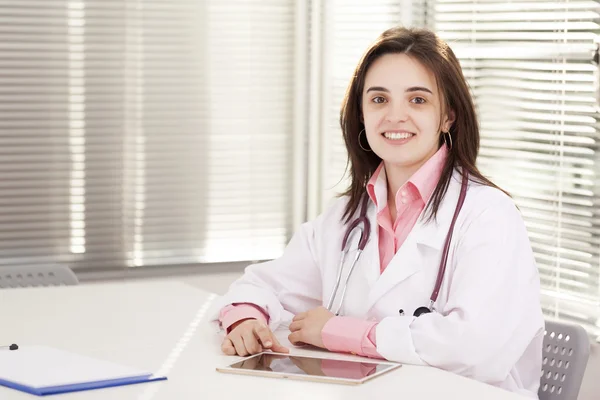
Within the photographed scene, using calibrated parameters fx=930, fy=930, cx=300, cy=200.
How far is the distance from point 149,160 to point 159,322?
162 centimetres

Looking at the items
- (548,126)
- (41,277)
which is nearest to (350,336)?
(41,277)

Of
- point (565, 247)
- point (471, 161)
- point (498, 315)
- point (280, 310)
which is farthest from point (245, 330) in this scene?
point (565, 247)

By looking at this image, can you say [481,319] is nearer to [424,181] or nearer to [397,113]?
[424,181]

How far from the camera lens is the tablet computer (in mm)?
1646

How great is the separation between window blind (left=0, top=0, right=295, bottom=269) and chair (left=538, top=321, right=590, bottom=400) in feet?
6.76

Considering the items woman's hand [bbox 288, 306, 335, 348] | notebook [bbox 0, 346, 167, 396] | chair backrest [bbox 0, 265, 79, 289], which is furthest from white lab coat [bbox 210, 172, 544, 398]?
chair backrest [bbox 0, 265, 79, 289]

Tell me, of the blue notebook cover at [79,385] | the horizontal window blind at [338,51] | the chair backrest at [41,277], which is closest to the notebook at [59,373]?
the blue notebook cover at [79,385]

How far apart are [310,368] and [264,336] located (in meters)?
0.20

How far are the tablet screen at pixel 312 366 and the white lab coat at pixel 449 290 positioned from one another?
9 centimetres

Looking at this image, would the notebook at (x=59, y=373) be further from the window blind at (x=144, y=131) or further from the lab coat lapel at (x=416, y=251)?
the window blind at (x=144, y=131)

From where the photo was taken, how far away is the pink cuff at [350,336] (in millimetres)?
1842

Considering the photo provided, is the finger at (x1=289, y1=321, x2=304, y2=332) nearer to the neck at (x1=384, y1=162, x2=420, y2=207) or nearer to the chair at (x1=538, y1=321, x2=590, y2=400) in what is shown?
the neck at (x1=384, y1=162, x2=420, y2=207)

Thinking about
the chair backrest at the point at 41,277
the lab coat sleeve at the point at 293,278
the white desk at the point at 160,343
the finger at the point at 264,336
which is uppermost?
the lab coat sleeve at the point at 293,278

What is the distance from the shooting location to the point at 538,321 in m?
1.85
